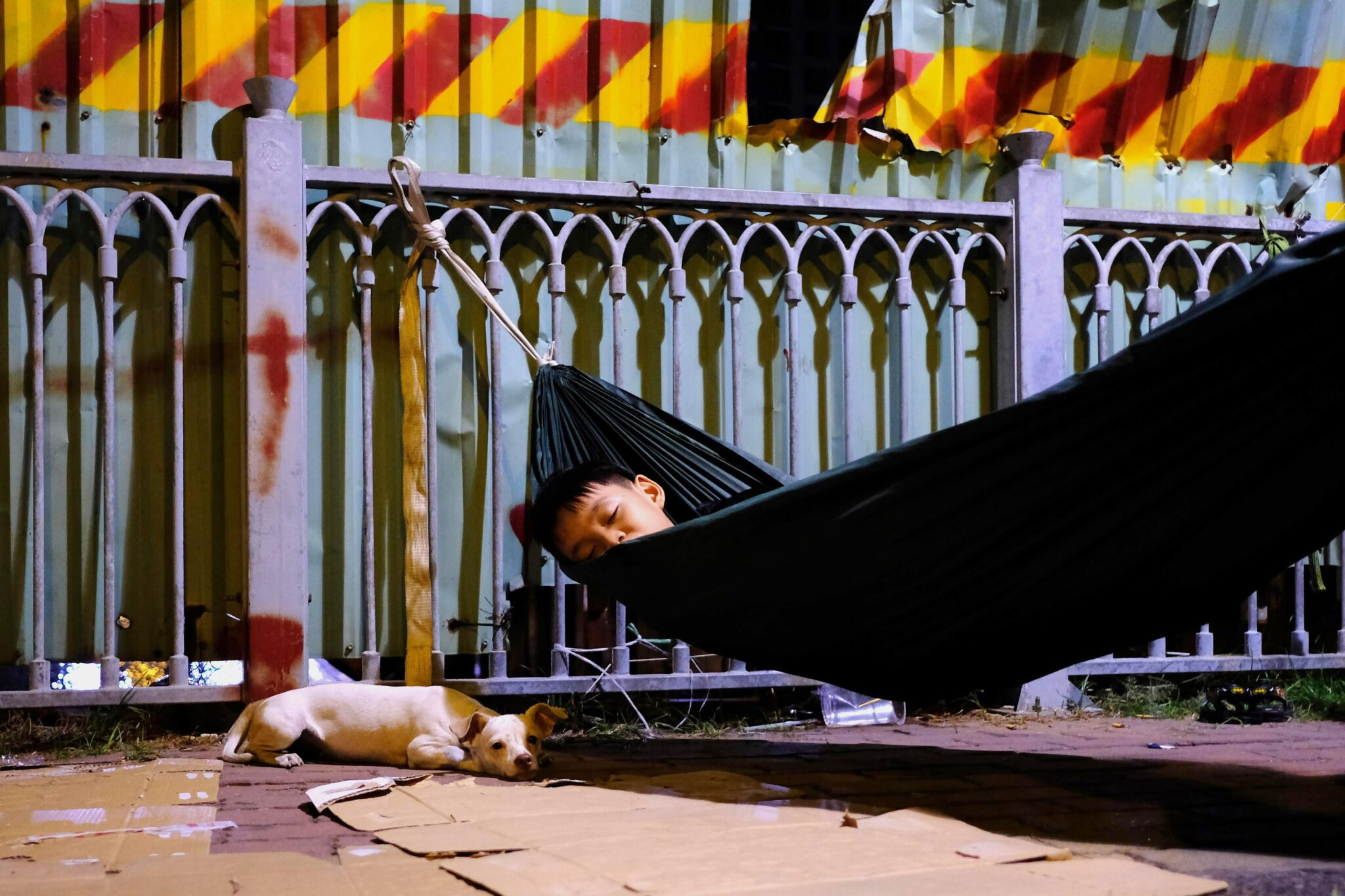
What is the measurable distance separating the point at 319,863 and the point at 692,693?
1.62 m

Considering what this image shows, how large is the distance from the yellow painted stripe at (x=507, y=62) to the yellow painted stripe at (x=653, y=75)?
0.17 metres

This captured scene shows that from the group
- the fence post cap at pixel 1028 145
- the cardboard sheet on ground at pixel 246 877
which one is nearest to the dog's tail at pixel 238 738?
the cardboard sheet on ground at pixel 246 877

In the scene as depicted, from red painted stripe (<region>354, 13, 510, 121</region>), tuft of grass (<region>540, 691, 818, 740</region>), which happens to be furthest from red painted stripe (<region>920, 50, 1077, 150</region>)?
tuft of grass (<region>540, 691, 818, 740</region>)

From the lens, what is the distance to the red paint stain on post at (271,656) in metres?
2.80

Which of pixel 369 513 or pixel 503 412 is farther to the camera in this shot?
pixel 503 412

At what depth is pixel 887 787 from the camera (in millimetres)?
2172

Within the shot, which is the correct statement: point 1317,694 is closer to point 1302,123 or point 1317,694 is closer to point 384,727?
point 1302,123

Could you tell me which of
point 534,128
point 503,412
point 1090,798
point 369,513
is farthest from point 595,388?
point 1090,798

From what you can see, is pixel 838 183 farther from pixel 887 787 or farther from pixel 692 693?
pixel 887 787

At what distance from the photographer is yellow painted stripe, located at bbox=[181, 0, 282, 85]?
3043mm

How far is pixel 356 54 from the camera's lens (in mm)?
3127

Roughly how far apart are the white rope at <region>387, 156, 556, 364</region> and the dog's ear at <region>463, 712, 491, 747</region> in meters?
0.88

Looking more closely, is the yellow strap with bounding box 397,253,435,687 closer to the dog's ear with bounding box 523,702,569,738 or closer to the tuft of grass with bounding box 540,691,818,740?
the tuft of grass with bounding box 540,691,818,740

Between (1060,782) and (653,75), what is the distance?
2.15 m
